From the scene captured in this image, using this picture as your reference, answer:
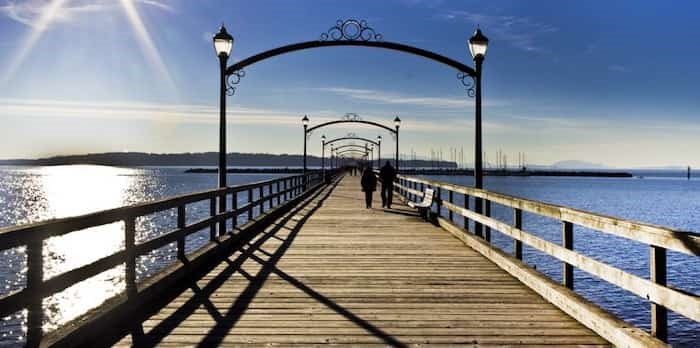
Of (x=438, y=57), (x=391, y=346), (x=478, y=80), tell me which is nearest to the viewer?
(x=391, y=346)

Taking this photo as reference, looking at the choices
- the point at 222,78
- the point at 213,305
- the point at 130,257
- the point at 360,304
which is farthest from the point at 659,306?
the point at 222,78

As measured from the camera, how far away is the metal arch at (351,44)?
14.0m

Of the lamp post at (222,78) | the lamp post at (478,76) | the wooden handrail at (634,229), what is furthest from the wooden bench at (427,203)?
the wooden handrail at (634,229)

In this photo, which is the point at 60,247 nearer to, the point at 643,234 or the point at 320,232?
the point at 320,232

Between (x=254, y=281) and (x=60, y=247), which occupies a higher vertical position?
(x=254, y=281)

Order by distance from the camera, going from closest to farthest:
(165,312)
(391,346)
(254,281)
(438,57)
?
(391,346) → (165,312) → (254,281) → (438,57)

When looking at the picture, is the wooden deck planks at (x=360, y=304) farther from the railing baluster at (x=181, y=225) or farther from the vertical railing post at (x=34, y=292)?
the vertical railing post at (x=34, y=292)

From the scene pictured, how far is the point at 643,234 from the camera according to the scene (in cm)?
451

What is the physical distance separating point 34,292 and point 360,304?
11.0ft

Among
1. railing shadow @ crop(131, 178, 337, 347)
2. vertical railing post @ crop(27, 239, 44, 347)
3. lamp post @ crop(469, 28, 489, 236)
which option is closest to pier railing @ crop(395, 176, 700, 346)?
railing shadow @ crop(131, 178, 337, 347)

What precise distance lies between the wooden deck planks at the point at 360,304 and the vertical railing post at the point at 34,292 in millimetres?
995

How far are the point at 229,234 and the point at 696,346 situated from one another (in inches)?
444

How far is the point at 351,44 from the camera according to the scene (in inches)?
593

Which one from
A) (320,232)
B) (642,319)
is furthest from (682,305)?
(642,319)
